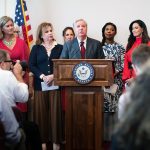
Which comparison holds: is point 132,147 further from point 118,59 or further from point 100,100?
point 118,59

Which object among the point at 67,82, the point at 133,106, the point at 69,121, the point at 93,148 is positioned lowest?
the point at 93,148

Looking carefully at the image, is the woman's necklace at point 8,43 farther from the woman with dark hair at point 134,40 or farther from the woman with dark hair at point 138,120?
the woman with dark hair at point 138,120

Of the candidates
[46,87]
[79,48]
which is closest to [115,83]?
[46,87]

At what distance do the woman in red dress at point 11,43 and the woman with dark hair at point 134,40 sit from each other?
124cm

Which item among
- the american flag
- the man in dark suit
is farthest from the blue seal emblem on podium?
the american flag

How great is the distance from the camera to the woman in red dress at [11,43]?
14.0 feet

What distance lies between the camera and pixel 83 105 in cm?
347

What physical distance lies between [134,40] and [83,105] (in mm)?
1586

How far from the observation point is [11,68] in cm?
335

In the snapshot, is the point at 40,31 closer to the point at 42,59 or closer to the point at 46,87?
A: the point at 42,59

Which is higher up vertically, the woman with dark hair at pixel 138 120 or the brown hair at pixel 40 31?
the brown hair at pixel 40 31

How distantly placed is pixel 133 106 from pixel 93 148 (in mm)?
2460

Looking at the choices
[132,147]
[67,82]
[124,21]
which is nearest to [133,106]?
[132,147]

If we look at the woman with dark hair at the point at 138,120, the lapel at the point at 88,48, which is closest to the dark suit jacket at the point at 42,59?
the lapel at the point at 88,48
